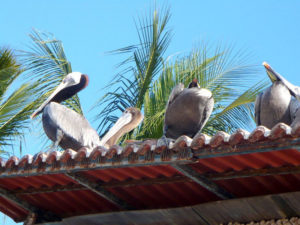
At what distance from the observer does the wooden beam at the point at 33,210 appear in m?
8.78

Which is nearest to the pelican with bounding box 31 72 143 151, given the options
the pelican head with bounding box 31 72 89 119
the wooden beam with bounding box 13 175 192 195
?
the pelican head with bounding box 31 72 89 119

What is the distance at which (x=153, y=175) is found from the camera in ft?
25.2

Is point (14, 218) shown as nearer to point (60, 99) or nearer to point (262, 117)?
point (60, 99)

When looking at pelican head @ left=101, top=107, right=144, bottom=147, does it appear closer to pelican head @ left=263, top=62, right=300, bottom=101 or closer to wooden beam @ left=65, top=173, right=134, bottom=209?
wooden beam @ left=65, top=173, right=134, bottom=209

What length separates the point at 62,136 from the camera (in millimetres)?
9773

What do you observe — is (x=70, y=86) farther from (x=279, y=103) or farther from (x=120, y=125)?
(x=279, y=103)

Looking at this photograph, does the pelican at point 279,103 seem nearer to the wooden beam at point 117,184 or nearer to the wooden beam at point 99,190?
the wooden beam at point 117,184

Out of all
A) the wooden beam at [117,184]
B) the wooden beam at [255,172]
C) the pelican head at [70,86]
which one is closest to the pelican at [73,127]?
the pelican head at [70,86]

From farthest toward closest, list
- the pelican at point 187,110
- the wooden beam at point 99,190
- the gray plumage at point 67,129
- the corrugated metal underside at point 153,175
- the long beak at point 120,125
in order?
the long beak at point 120,125, the gray plumage at point 67,129, the pelican at point 187,110, the wooden beam at point 99,190, the corrugated metal underside at point 153,175

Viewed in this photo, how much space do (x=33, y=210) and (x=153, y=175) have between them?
1988 millimetres

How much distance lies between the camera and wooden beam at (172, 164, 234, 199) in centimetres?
718

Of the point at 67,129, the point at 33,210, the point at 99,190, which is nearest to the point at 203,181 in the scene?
the point at 99,190

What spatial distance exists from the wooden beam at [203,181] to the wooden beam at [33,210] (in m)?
2.32

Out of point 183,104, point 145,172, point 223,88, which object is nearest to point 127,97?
point 223,88
